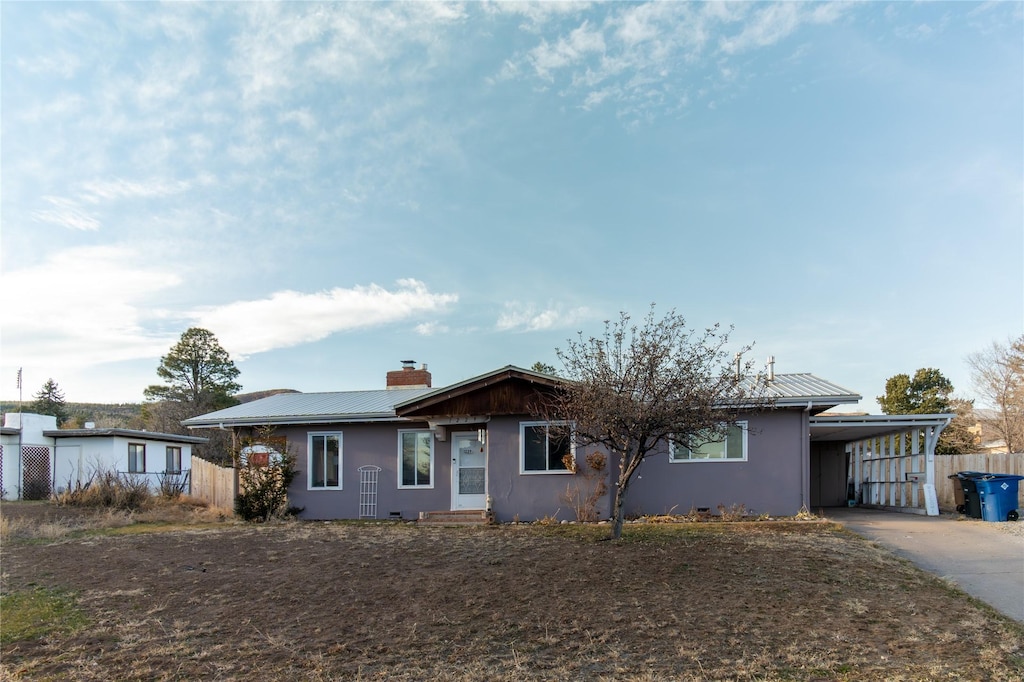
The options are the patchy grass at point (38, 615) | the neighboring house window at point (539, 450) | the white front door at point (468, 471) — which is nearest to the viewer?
the patchy grass at point (38, 615)

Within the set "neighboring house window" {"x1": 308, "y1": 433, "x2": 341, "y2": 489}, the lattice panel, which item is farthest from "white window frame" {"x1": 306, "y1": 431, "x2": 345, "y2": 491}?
the lattice panel

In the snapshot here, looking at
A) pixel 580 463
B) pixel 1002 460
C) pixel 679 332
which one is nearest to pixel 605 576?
pixel 679 332

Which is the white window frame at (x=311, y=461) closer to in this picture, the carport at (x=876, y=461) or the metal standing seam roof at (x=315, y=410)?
the metal standing seam roof at (x=315, y=410)

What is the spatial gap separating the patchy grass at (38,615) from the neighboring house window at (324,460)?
8.92m

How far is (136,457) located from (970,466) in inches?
1138

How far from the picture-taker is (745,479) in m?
16.2

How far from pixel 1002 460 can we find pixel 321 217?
18.4 metres

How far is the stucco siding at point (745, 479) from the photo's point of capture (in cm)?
1605

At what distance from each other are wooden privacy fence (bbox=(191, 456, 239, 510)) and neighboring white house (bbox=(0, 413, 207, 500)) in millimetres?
3234

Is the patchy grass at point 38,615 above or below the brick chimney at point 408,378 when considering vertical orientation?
below

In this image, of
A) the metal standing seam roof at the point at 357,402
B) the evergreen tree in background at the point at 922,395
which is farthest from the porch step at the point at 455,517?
the evergreen tree in background at the point at 922,395

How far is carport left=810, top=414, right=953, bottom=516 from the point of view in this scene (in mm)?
16953

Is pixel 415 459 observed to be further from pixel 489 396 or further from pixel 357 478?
pixel 489 396

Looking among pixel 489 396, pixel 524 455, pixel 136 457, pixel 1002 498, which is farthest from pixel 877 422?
pixel 136 457
